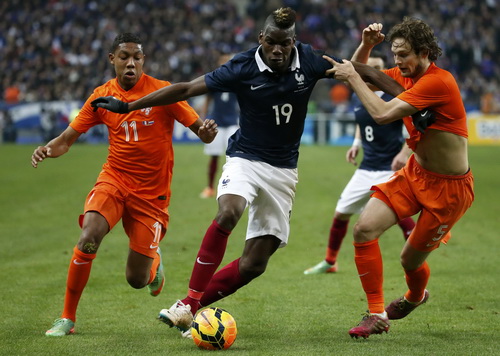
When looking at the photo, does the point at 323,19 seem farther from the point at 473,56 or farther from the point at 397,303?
the point at 397,303

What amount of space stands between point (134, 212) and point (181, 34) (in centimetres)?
3017

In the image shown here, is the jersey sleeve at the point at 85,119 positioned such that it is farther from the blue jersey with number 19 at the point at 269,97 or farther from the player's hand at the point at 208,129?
the blue jersey with number 19 at the point at 269,97

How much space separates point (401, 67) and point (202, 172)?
14.4 meters

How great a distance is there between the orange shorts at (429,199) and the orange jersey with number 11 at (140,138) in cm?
184

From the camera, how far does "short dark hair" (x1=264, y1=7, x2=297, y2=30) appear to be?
5879 mm

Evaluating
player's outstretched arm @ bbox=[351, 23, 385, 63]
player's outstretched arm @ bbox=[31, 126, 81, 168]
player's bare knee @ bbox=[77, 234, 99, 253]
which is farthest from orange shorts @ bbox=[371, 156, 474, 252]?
player's outstretched arm @ bbox=[31, 126, 81, 168]

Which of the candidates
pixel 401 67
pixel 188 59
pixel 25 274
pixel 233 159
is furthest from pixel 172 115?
pixel 188 59

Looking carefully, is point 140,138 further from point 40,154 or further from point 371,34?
point 371,34

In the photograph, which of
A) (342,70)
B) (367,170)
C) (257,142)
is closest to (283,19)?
(342,70)

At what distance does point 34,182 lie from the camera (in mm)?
18172

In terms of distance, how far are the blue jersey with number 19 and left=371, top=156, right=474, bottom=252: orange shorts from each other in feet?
2.88

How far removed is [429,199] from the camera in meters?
6.05

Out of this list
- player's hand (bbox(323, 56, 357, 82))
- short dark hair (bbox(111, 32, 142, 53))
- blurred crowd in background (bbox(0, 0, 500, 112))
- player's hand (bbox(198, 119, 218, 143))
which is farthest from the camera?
blurred crowd in background (bbox(0, 0, 500, 112))

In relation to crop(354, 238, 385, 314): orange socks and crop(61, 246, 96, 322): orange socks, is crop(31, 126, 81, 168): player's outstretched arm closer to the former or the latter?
crop(61, 246, 96, 322): orange socks
